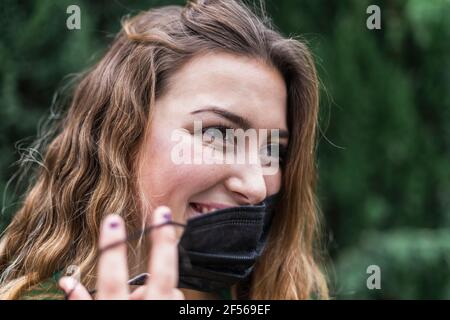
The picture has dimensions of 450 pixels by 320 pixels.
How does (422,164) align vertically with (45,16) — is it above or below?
below

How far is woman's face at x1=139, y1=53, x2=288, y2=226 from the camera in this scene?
1988mm

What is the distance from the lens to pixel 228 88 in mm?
2059

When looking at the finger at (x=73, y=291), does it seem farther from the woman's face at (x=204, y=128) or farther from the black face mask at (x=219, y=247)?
the woman's face at (x=204, y=128)

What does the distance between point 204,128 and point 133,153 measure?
0.26 metres

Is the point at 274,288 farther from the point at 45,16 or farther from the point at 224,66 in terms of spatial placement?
the point at 45,16

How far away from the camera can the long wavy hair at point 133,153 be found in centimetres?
207

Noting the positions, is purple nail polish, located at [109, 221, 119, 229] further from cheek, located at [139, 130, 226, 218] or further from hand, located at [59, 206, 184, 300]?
cheek, located at [139, 130, 226, 218]

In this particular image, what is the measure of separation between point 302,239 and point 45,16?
1.62m

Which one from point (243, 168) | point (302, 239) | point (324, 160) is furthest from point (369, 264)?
point (243, 168)

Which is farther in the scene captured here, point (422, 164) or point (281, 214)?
point (422, 164)

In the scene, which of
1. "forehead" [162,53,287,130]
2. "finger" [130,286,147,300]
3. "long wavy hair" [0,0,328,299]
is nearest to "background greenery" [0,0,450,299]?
"long wavy hair" [0,0,328,299]

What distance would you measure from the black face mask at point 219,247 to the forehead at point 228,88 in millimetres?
321

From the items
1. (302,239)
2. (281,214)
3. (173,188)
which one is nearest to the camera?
(173,188)

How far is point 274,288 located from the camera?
2.53 m
